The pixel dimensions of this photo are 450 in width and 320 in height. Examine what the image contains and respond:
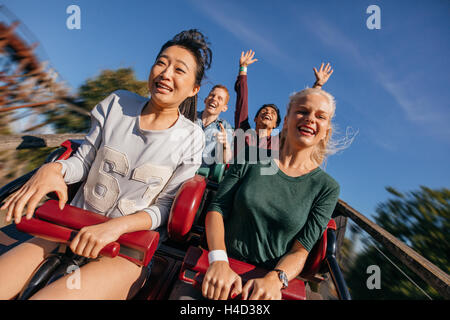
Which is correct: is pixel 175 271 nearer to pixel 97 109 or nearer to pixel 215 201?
pixel 215 201

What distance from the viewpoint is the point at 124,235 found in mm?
879

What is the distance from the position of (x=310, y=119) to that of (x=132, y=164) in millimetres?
952

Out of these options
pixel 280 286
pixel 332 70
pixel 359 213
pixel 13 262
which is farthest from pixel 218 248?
pixel 332 70

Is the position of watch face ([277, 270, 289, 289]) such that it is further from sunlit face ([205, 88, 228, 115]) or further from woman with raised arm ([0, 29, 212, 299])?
sunlit face ([205, 88, 228, 115])

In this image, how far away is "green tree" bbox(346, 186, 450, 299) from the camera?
3436 millimetres

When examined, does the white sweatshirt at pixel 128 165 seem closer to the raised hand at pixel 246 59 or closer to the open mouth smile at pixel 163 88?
the open mouth smile at pixel 163 88

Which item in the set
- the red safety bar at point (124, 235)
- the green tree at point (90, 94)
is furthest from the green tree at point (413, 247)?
the green tree at point (90, 94)

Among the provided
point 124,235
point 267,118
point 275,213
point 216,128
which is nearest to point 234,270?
point 275,213

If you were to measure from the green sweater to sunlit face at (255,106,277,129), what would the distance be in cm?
174

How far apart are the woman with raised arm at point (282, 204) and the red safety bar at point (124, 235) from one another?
0.28 m

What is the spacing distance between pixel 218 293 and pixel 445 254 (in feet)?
14.0

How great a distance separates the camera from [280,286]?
0.92 metres

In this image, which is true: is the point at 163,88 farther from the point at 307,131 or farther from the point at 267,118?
the point at 267,118

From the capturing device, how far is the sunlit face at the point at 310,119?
120cm
